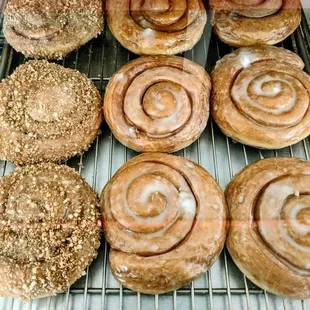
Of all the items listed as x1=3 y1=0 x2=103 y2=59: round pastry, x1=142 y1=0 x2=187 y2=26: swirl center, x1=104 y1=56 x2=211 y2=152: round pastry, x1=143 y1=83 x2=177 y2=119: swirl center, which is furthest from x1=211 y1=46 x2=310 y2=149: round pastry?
x1=3 y1=0 x2=103 y2=59: round pastry

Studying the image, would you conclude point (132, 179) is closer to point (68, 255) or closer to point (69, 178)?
point (69, 178)

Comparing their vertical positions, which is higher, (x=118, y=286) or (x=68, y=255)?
(x=68, y=255)

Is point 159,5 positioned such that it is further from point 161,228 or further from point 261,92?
point 161,228

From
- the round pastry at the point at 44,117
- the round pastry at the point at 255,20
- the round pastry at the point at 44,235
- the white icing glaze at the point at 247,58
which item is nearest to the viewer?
the round pastry at the point at 44,235

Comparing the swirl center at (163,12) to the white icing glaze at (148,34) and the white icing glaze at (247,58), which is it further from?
the white icing glaze at (247,58)

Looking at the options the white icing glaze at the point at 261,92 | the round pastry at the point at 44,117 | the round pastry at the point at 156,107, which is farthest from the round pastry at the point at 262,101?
the round pastry at the point at 44,117

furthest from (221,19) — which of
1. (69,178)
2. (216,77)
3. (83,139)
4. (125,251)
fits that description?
(125,251)

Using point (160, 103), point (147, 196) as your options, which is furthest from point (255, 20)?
point (147, 196)
